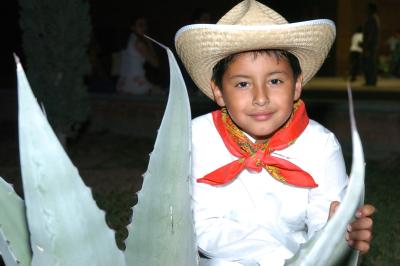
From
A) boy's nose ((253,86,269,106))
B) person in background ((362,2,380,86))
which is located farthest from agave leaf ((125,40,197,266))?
person in background ((362,2,380,86))

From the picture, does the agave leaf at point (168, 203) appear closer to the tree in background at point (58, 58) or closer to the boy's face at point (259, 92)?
the boy's face at point (259, 92)

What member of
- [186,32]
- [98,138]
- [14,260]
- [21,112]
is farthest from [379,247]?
[98,138]

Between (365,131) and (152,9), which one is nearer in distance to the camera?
(365,131)

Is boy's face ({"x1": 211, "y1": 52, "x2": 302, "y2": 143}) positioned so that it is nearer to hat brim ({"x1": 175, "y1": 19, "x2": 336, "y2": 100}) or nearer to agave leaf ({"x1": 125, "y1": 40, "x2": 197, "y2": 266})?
hat brim ({"x1": 175, "y1": 19, "x2": 336, "y2": 100})

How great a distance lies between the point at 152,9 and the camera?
18.2 metres

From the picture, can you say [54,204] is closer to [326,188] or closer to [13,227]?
[13,227]

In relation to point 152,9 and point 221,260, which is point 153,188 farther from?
point 152,9

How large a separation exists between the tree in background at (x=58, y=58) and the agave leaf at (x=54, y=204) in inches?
244

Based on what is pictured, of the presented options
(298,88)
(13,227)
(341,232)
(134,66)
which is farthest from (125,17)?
(341,232)

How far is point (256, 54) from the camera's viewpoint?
7.08 ft

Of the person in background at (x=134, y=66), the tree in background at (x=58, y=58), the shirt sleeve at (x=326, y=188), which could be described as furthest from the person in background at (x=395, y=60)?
the shirt sleeve at (x=326, y=188)

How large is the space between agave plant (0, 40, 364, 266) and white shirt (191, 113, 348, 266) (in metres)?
0.84

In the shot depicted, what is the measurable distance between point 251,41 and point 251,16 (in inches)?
8.4

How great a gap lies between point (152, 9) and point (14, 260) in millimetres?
17118
